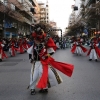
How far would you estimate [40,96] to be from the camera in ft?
21.7

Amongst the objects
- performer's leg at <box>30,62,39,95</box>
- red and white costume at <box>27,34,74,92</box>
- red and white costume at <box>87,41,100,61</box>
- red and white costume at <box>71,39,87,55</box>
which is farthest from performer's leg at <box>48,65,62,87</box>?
red and white costume at <box>71,39,87,55</box>

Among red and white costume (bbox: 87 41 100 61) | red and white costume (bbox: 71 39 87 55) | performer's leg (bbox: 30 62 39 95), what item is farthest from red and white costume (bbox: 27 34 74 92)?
red and white costume (bbox: 71 39 87 55)

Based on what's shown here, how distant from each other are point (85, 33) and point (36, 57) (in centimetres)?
7394

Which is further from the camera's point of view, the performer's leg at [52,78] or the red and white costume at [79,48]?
the red and white costume at [79,48]

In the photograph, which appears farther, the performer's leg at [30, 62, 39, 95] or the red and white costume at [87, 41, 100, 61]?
the red and white costume at [87, 41, 100, 61]

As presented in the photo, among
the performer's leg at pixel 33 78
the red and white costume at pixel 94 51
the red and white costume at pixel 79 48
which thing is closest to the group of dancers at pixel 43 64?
the performer's leg at pixel 33 78

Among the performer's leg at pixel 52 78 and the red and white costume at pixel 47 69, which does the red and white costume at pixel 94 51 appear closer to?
the red and white costume at pixel 47 69

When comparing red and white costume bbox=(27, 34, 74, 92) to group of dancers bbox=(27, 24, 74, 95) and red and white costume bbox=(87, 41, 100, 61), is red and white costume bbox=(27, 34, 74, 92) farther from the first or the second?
red and white costume bbox=(87, 41, 100, 61)

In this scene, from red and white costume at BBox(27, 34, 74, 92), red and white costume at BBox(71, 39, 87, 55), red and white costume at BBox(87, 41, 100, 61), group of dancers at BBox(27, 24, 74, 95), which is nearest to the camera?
red and white costume at BBox(27, 34, 74, 92)

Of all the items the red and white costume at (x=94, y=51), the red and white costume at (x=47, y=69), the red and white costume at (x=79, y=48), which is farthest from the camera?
the red and white costume at (x=79, y=48)

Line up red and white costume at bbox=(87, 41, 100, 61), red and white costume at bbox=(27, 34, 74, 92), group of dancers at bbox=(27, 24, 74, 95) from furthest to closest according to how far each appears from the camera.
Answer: red and white costume at bbox=(87, 41, 100, 61)
group of dancers at bbox=(27, 24, 74, 95)
red and white costume at bbox=(27, 34, 74, 92)

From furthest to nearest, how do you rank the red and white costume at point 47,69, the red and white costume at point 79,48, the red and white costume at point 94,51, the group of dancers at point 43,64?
the red and white costume at point 79,48
the red and white costume at point 94,51
the group of dancers at point 43,64
the red and white costume at point 47,69

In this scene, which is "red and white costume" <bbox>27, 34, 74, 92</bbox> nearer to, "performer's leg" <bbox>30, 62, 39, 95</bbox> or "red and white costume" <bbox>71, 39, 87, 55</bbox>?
"performer's leg" <bbox>30, 62, 39, 95</bbox>

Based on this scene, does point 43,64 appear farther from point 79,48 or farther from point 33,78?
point 79,48
